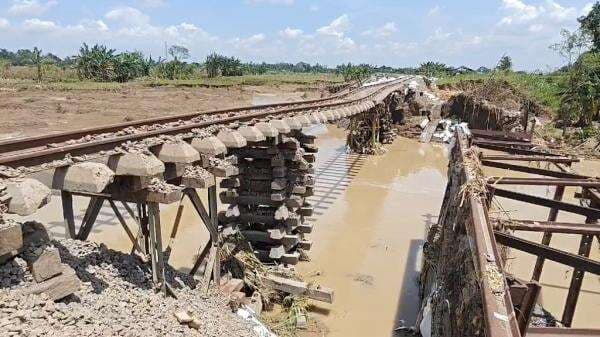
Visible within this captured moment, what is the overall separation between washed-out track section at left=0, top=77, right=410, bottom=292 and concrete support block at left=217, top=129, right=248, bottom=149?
1 centimetres

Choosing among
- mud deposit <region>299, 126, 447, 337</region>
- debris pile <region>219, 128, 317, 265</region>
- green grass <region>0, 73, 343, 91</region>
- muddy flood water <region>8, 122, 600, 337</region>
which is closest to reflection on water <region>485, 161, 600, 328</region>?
muddy flood water <region>8, 122, 600, 337</region>

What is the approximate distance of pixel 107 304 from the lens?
4.02m

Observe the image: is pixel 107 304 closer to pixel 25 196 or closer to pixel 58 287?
pixel 58 287

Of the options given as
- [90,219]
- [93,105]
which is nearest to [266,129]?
Answer: [90,219]

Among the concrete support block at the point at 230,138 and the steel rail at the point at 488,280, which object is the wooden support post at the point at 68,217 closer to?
the concrete support block at the point at 230,138

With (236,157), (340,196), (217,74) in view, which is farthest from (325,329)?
(217,74)

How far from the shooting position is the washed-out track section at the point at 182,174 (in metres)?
3.88

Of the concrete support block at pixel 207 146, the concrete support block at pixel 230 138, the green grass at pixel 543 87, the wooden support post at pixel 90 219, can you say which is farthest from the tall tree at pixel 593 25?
the wooden support post at pixel 90 219

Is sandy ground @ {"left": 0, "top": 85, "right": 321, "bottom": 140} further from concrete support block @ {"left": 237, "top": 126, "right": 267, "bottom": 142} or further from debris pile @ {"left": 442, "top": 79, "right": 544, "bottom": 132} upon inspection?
concrete support block @ {"left": 237, "top": 126, "right": 267, "bottom": 142}

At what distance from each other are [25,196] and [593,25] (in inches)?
1549

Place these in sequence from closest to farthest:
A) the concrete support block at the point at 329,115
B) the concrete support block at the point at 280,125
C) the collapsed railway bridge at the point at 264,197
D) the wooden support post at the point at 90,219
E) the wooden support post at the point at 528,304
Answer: the wooden support post at the point at 528,304, the collapsed railway bridge at the point at 264,197, the wooden support post at the point at 90,219, the concrete support block at the point at 280,125, the concrete support block at the point at 329,115

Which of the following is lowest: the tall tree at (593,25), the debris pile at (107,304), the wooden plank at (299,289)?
the wooden plank at (299,289)

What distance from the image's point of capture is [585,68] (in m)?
23.8

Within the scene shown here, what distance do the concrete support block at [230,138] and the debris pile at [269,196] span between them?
2.06 meters
